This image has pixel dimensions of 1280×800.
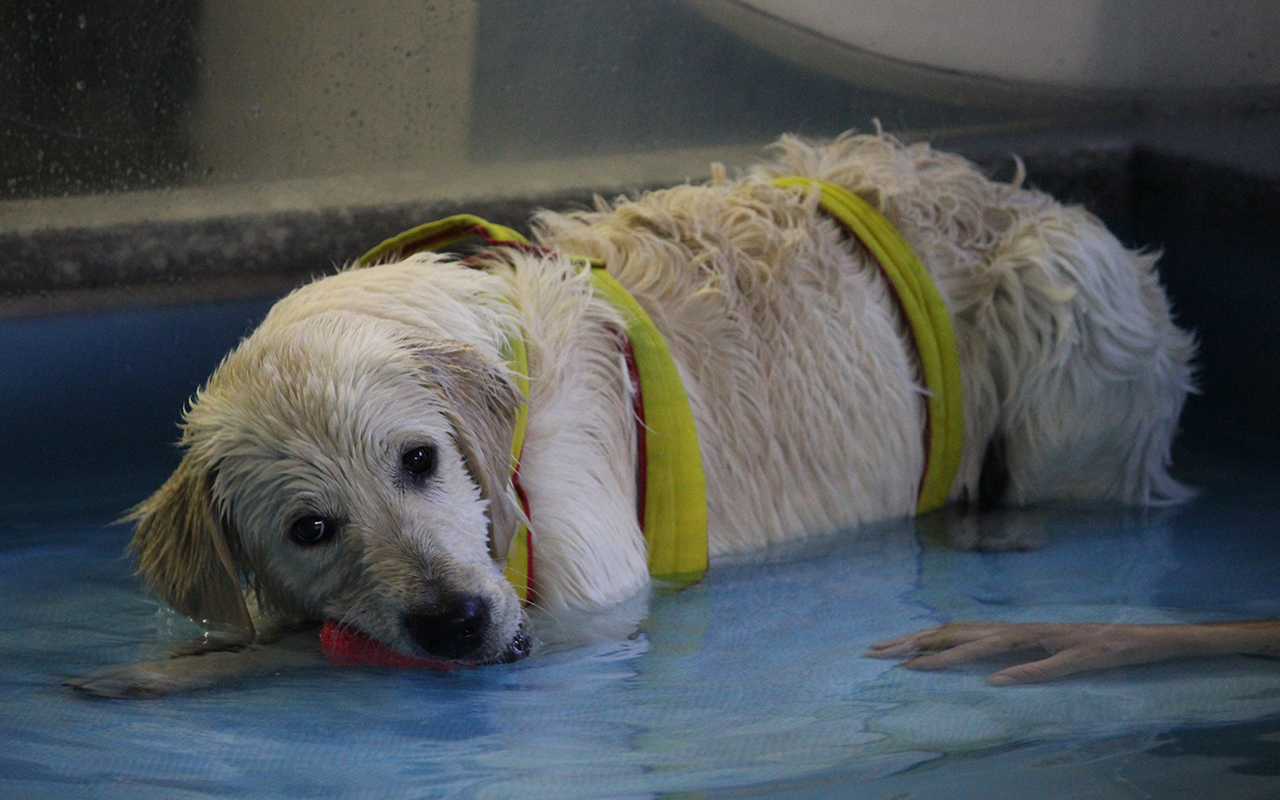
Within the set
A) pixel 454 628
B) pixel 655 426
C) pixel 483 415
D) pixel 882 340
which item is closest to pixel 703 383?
pixel 655 426

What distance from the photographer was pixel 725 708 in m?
2.29

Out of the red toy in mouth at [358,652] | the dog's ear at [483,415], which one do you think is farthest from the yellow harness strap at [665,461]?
the red toy in mouth at [358,652]

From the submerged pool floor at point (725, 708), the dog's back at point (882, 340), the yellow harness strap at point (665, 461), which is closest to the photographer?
the submerged pool floor at point (725, 708)

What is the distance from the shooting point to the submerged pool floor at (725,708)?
199 cm

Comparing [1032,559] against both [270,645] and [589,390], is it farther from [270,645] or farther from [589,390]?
[270,645]

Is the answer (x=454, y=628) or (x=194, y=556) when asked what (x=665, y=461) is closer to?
(x=454, y=628)

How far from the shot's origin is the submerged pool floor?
1992mm

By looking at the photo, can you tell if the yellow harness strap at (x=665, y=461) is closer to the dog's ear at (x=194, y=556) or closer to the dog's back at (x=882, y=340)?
the dog's back at (x=882, y=340)

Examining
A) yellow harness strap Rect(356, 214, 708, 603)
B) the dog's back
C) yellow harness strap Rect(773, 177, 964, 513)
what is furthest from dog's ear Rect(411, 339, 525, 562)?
yellow harness strap Rect(773, 177, 964, 513)

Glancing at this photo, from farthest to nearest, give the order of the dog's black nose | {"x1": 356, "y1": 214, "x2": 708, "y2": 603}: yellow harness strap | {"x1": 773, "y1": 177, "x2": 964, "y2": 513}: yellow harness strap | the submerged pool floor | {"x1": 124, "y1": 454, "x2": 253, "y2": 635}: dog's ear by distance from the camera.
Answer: {"x1": 773, "y1": 177, "x2": 964, "y2": 513}: yellow harness strap < {"x1": 356, "y1": 214, "x2": 708, "y2": 603}: yellow harness strap < {"x1": 124, "y1": 454, "x2": 253, "y2": 635}: dog's ear < the dog's black nose < the submerged pool floor

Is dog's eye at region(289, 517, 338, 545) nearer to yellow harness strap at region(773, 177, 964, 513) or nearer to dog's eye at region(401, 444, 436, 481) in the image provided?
dog's eye at region(401, 444, 436, 481)

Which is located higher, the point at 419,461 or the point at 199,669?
the point at 419,461

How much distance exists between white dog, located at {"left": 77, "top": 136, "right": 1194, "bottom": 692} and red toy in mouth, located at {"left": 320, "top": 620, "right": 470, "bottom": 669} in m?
0.05

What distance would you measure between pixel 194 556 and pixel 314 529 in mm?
257
